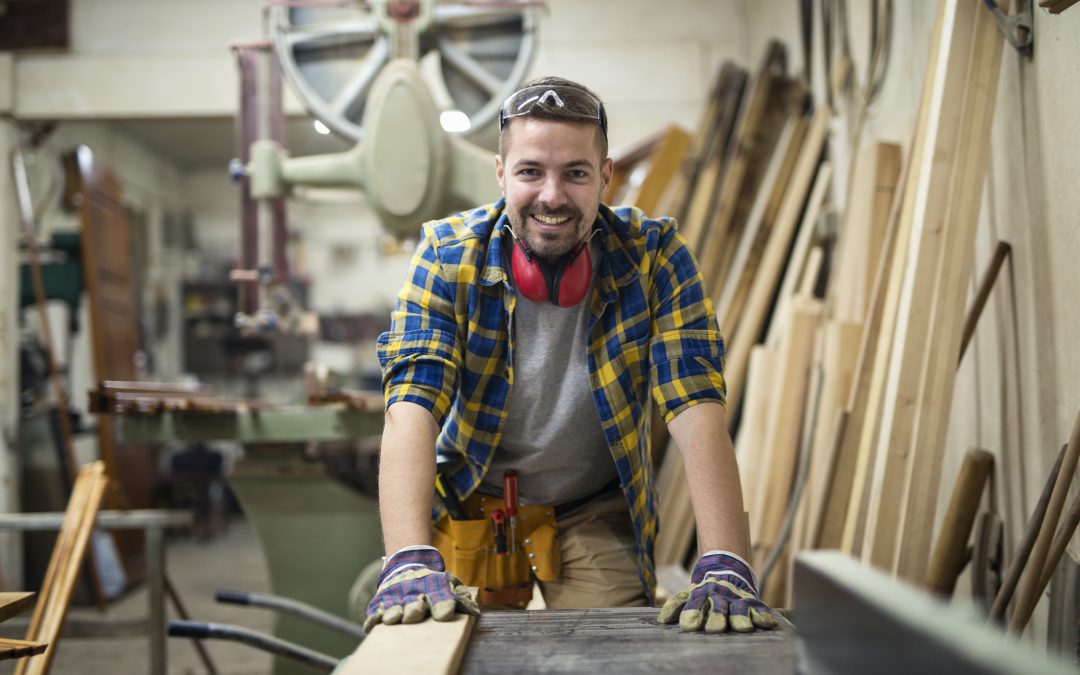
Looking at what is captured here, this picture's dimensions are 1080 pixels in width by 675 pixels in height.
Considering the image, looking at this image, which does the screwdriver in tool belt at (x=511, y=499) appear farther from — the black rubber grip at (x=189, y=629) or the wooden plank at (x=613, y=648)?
the black rubber grip at (x=189, y=629)

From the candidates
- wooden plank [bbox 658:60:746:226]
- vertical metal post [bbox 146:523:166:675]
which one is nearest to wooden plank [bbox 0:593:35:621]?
vertical metal post [bbox 146:523:166:675]

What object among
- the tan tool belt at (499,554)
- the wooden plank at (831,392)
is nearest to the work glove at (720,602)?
the tan tool belt at (499,554)

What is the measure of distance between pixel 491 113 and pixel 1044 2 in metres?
1.48

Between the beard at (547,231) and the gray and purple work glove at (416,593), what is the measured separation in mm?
483

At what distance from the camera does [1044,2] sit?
1.38 meters

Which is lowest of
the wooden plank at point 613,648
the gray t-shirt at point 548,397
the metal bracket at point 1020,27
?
the wooden plank at point 613,648

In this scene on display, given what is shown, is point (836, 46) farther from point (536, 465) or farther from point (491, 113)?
point (536, 465)

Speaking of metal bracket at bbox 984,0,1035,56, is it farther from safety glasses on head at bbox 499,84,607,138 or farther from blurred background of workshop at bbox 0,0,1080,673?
safety glasses on head at bbox 499,84,607,138

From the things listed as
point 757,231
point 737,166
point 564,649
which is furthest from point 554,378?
point 737,166

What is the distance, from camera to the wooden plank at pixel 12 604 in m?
1.20

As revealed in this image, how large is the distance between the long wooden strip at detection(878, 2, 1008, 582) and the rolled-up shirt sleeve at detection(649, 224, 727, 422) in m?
0.46

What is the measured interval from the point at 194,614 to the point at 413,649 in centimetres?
377

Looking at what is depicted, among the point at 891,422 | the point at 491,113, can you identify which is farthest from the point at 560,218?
the point at 491,113

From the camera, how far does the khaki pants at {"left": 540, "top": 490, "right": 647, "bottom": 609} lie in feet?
4.94
